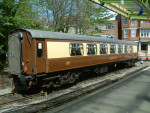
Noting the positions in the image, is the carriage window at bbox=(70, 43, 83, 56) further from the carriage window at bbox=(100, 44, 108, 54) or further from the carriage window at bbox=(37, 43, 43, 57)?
the carriage window at bbox=(100, 44, 108, 54)

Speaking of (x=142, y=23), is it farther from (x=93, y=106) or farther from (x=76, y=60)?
(x=93, y=106)

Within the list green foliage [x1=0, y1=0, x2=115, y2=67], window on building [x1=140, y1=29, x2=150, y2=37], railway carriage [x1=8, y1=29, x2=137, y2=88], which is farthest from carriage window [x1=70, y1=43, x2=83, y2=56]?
window on building [x1=140, y1=29, x2=150, y2=37]

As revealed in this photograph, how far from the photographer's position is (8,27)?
11.2 meters

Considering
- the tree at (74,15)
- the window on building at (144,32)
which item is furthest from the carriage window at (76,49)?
the window on building at (144,32)

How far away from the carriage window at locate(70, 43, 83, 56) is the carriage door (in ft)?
7.20

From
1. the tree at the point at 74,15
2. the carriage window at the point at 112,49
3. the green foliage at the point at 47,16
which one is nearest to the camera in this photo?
the green foliage at the point at 47,16

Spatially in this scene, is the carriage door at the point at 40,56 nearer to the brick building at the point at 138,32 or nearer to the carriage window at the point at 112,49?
the carriage window at the point at 112,49

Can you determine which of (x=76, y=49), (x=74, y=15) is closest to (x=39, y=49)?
(x=76, y=49)

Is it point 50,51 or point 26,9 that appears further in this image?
point 26,9

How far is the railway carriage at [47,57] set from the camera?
7.66m

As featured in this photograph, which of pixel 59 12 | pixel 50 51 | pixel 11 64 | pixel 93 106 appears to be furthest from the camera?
pixel 59 12

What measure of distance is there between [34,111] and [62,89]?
375 cm

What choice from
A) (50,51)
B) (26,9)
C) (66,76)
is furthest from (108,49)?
(26,9)

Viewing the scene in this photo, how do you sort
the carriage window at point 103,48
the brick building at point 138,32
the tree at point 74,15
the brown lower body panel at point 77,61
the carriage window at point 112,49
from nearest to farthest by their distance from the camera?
the brown lower body panel at point 77,61
the carriage window at point 103,48
the carriage window at point 112,49
the tree at point 74,15
the brick building at point 138,32
